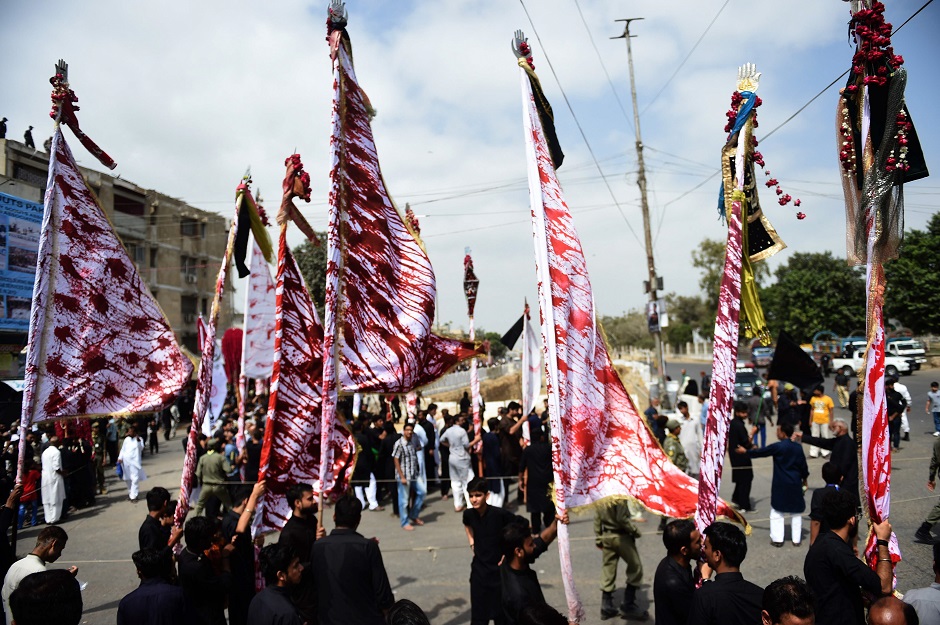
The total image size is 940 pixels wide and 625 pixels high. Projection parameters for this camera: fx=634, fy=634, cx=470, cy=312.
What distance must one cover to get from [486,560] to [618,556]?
208cm

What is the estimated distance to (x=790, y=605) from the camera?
293 centimetres

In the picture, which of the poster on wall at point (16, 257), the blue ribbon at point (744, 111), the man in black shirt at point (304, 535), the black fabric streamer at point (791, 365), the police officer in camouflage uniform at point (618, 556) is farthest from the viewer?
the poster on wall at point (16, 257)

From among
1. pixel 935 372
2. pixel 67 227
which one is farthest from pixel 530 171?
pixel 935 372

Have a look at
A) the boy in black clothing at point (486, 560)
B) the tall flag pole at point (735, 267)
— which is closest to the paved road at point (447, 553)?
the boy in black clothing at point (486, 560)

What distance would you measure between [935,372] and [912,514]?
26326mm

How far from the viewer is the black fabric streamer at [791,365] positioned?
19.3 feet

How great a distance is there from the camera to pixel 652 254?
2494 centimetres

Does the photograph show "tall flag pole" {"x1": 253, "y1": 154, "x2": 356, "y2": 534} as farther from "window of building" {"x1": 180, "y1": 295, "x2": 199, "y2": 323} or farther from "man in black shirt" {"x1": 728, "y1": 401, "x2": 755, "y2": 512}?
"window of building" {"x1": 180, "y1": 295, "x2": 199, "y2": 323}

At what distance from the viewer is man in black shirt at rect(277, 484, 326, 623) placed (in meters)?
4.68

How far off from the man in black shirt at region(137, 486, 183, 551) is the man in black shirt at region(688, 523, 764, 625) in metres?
4.11

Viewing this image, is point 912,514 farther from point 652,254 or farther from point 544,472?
point 652,254

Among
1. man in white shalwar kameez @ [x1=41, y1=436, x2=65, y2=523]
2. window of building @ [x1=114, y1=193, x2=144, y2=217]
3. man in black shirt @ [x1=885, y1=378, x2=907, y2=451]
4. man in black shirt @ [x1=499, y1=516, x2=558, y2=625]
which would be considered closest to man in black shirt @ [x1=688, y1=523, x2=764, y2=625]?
man in black shirt @ [x1=499, y1=516, x2=558, y2=625]

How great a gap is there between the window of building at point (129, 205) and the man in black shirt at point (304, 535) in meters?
33.4

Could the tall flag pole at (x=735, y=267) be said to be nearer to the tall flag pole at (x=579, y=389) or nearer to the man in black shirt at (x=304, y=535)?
the tall flag pole at (x=579, y=389)
